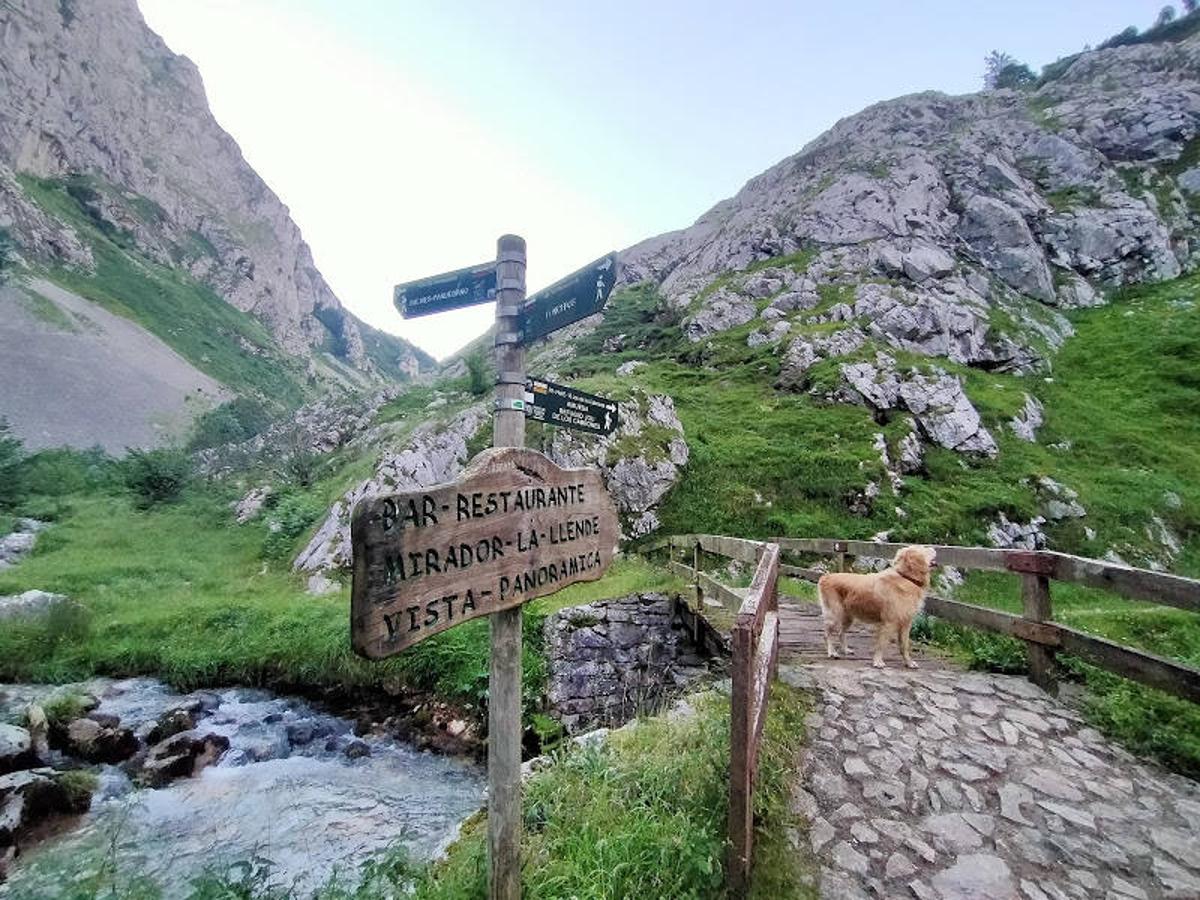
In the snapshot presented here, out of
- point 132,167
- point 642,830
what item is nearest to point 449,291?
point 642,830

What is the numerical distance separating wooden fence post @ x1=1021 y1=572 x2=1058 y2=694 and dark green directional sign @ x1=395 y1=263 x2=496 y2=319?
18.6 feet

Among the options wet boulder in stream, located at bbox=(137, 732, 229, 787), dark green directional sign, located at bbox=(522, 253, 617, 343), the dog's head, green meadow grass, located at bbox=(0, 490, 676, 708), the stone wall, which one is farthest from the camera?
green meadow grass, located at bbox=(0, 490, 676, 708)

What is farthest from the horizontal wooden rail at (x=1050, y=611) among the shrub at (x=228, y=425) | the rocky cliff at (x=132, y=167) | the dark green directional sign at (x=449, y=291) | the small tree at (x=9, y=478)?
the rocky cliff at (x=132, y=167)

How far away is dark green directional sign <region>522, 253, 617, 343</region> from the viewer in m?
3.67

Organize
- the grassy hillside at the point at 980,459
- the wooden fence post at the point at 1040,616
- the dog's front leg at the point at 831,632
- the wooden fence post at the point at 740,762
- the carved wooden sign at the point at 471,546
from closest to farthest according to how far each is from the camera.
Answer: the carved wooden sign at the point at 471,546
the wooden fence post at the point at 740,762
the wooden fence post at the point at 1040,616
the dog's front leg at the point at 831,632
the grassy hillside at the point at 980,459

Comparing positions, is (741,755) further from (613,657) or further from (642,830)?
(613,657)

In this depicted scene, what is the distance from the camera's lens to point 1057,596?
43.4ft

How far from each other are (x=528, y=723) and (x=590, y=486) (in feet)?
24.5

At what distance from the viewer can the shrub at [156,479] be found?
83.0ft

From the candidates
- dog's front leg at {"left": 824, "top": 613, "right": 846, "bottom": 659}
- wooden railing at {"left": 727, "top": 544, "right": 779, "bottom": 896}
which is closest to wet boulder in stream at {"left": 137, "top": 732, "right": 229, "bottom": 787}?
wooden railing at {"left": 727, "top": 544, "right": 779, "bottom": 896}

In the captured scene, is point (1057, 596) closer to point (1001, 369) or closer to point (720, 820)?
point (720, 820)

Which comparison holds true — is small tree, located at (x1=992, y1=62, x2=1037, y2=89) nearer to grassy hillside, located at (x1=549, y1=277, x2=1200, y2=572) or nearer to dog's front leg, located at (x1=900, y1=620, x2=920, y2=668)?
grassy hillside, located at (x1=549, y1=277, x2=1200, y2=572)

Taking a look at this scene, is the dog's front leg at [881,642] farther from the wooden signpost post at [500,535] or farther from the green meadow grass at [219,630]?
the green meadow grass at [219,630]

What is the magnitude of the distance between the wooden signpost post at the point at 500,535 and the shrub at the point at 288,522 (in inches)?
730
